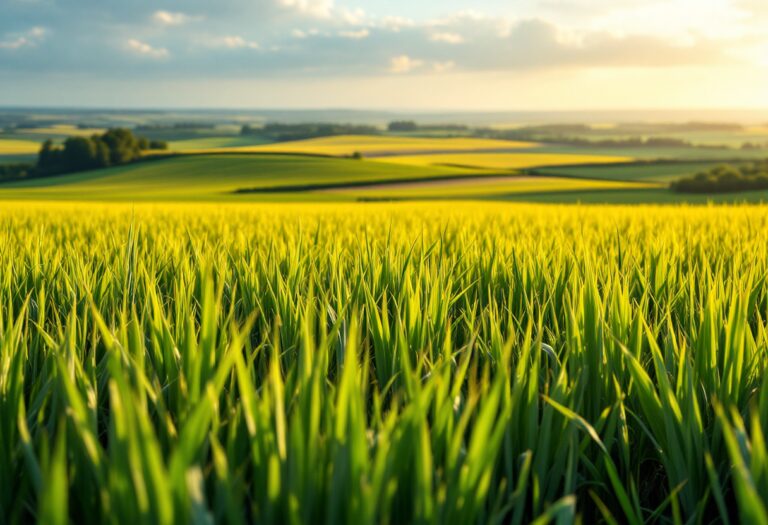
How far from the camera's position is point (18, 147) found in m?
62.8

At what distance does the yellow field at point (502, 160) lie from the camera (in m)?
50.9

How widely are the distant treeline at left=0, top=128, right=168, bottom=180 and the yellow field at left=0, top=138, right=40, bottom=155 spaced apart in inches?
285

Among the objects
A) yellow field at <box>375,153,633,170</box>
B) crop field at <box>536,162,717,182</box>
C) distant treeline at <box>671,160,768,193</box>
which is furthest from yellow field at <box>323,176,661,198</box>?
yellow field at <box>375,153,633,170</box>

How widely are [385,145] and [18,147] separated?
1261 inches

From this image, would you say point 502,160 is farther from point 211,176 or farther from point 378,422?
point 378,422

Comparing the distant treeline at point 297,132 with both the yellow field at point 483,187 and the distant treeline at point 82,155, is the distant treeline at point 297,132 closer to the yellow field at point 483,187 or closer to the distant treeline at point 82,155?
the distant treeline at point 82,155

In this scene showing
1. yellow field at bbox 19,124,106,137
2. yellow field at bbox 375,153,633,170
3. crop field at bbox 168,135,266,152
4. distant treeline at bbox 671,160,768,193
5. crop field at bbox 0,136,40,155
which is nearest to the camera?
distant treeline at bbox 671,160,768,193

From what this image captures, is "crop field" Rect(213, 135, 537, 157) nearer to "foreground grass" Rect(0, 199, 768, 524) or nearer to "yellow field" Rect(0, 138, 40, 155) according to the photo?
"yellow field" Rect(0, 138, 40, 155)

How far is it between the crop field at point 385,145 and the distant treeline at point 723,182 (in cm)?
2893

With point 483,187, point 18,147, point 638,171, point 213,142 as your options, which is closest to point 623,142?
point 638,171

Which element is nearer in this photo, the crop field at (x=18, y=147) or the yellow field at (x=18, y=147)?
the crop field at (x=18, y=147)

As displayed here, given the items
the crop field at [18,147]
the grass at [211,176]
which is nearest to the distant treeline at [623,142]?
the grass at [211,176]

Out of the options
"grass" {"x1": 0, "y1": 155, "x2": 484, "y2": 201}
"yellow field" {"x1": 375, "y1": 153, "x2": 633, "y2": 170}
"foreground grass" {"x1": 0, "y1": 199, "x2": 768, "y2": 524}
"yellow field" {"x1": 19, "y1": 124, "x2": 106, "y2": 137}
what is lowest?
"grass" {"x1": 0, "y1": 155, "x2": 484, "y2": 201}

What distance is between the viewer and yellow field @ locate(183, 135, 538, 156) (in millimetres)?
61500
